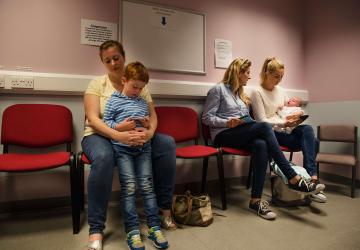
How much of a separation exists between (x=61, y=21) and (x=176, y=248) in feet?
6.52

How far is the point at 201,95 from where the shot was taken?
270 centimetres

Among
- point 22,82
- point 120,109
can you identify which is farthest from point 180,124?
point 22,82

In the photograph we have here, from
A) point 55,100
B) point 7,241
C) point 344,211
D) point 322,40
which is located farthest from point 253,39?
point 7,241

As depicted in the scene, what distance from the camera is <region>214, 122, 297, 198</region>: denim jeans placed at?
206 cm

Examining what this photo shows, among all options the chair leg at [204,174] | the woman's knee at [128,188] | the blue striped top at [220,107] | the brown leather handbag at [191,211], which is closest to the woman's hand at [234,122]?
the blue striped top at [220,107]

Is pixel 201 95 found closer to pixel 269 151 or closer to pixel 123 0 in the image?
pixel 269 151

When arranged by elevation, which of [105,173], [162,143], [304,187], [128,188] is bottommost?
[304,187]

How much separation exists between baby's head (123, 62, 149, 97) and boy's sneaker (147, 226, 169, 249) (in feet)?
2.90

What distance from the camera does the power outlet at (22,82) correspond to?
6.56 feet

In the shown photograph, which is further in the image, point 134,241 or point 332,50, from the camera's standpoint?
point 332,50

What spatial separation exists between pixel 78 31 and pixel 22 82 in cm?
63

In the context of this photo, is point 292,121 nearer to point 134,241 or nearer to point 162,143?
point 162,143

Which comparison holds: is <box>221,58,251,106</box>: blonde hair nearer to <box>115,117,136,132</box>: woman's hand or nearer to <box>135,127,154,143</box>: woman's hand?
<box>135,127,154,143</box>: woman's hand

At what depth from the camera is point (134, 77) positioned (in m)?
1.68
